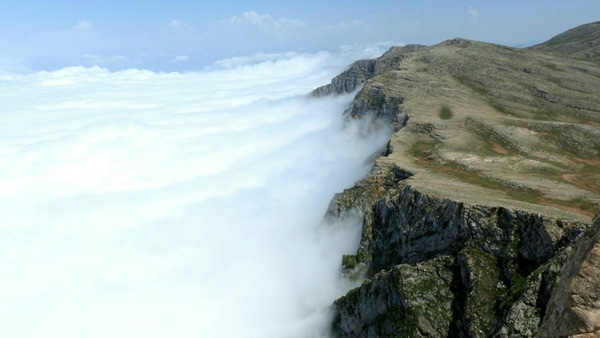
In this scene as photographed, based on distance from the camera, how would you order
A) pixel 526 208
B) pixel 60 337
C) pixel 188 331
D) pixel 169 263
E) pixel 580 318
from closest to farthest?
pixel 580 318 < pixel 526 208 < pixel 188 331 < pixel 60 337 < pixel 169 263

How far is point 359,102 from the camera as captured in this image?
5128 inches

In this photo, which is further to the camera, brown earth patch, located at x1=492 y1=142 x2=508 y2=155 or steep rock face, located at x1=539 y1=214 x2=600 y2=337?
brown earth patch, located at x1=492 y1=142 x2=508 y2=155

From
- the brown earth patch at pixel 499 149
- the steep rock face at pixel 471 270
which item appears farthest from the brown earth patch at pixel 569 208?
the brown earth patch at pixel 499 149

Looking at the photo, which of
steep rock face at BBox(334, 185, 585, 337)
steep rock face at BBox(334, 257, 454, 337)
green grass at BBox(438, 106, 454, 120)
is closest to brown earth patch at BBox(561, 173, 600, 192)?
steep rock face at BBox(334, 185, 585, 337)

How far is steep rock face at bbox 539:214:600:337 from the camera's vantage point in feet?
42.7

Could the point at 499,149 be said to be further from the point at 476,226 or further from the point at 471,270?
the point at 471,270

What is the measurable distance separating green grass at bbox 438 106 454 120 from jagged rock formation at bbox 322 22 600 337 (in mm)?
239

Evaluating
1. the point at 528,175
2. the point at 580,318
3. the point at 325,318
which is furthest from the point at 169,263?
the point at 580,318

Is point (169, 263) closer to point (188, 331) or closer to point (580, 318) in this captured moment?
point (188, 331)

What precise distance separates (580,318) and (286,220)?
371 ft

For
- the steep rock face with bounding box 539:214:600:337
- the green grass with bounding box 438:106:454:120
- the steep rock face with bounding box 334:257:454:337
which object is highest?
the steep rock face with bounding box 539:214:600:337

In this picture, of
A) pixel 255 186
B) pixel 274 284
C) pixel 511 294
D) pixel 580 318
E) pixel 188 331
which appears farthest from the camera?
pixel 255 186

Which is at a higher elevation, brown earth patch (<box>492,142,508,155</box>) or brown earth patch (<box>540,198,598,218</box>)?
brown earth patch (<box>492,142,508,155</box>)

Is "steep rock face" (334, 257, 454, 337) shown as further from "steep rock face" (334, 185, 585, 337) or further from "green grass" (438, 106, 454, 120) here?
"green grass" (438, 106, 454, 120)
